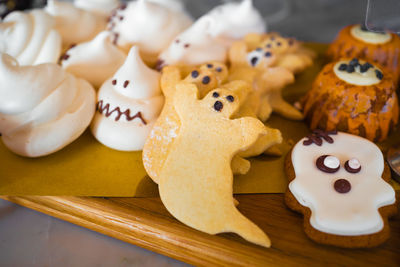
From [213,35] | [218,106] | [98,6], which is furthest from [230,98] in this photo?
[98,6]

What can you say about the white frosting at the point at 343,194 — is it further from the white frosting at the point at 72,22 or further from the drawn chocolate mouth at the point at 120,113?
the white frosting at the point at 72,22

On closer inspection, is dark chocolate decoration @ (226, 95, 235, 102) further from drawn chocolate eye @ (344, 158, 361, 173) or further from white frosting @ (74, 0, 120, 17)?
white frosting @ (74, 0, 120, 17)

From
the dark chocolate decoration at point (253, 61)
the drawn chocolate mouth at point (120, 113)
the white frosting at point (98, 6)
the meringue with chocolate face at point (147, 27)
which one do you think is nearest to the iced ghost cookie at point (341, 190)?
the dark chocolate decoration at point (253, 61)

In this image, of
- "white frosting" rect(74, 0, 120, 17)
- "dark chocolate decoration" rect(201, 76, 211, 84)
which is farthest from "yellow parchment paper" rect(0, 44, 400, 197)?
"white frosting" rect(74, 0, 120, 17)

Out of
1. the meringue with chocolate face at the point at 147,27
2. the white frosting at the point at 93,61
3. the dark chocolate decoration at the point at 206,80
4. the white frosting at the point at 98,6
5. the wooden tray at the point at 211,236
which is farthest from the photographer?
the white frosting at the point at 98,6

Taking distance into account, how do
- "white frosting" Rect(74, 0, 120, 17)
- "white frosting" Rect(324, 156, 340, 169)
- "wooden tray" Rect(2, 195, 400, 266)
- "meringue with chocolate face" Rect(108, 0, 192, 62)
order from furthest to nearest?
"white frosting" Rect(74, 0, 120, 17) → "meringue with chocolate face" Rect(108, 0, 192, 62) → "white frosting" Rect(324, 156, 340, 169) → "wooden tray" Rect(2, 195, 400, 266)

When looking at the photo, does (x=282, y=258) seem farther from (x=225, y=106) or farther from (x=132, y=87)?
(x=132, y=87)

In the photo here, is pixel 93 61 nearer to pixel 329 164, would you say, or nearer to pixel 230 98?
pixel 230 98
